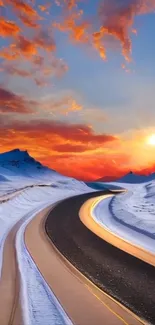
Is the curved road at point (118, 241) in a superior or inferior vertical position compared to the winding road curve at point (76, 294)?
superior

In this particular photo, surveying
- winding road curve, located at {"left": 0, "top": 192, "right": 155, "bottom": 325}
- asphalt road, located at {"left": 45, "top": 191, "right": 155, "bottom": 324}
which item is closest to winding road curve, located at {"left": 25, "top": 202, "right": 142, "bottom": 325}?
winding road curve, located at {"left": 0, "top": 192, "right": 155, "bottom": 325}

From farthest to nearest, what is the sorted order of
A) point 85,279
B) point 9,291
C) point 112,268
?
1. point 112,268
2. point 85,279
3. point 9,291

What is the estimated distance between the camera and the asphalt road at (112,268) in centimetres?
745

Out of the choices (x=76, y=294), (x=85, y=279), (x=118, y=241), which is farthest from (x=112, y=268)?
(x=118, y=241)

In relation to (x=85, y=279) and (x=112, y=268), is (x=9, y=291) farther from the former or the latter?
(x=112, y=268)

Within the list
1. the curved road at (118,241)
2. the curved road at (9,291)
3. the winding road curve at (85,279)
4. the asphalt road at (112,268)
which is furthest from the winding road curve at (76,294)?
the curved road at (118,241)

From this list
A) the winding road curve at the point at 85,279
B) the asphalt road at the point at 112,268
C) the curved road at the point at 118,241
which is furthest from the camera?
the curved road at the point at 118,241

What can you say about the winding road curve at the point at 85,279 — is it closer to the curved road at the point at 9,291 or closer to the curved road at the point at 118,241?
the curved road at the point at 9,291

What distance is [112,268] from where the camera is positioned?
9.87 m

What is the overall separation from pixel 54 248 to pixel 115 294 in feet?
16.8

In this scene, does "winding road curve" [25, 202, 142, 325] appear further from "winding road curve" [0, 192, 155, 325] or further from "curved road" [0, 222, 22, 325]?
"curved road" [0, 222, 22, 325]

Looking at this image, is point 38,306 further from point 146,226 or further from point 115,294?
point 146,226

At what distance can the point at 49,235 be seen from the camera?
15133mm

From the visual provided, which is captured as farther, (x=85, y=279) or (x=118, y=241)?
(x=118, y=241)
